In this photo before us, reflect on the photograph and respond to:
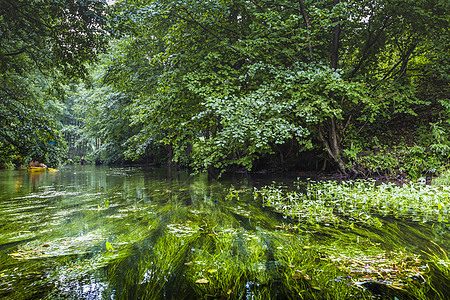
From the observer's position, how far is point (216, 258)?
2197mm

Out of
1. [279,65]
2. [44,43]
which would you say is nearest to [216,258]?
[279,65]

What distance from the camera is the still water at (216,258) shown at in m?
1.67

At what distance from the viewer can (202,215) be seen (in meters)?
3.76

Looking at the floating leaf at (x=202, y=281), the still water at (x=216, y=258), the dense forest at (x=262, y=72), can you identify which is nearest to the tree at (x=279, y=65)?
the dense forest at (x=262, y=72)

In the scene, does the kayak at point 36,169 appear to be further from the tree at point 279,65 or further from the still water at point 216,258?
the still water at point 216,258

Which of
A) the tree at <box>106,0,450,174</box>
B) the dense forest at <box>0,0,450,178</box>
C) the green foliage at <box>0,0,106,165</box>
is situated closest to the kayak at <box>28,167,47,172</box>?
the dense forest at <box>0,0,450,178</box>

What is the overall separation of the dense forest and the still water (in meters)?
2.88

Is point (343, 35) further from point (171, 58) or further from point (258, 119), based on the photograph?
point (171, 58)

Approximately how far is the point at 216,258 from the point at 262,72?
595 centimetres

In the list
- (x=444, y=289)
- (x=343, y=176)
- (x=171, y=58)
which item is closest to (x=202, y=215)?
(x=444, y=289)

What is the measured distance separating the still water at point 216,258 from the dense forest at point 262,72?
288 cm

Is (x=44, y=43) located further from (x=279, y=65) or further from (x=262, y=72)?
(x=279, y=65)

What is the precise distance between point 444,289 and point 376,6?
794 cm

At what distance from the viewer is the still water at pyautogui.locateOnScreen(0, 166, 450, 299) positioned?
1.67m
